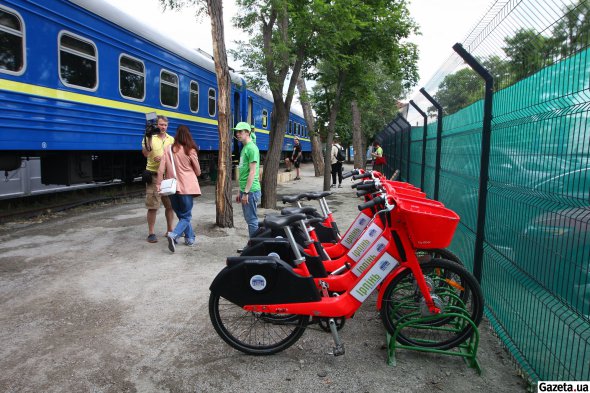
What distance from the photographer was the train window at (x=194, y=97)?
12273mm

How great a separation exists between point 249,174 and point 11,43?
3.93m

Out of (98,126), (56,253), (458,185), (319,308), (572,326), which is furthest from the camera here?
(98,126)

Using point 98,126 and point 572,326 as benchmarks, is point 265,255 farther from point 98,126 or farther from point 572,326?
Result: point 98,126

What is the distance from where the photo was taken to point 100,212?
8.88 metres

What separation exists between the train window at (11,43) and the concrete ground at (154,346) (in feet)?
8.79

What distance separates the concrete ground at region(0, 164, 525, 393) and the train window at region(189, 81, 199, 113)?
732 cm

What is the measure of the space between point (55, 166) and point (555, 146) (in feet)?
27.8

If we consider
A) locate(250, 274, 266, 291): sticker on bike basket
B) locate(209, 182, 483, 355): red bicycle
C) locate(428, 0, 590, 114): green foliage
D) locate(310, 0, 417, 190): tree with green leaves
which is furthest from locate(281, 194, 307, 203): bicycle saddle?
locate(310, 0, 417, 190): tree with green leaves

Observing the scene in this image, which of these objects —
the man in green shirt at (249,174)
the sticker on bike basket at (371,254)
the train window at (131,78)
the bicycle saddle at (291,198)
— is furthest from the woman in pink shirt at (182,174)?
the train window at (131,78)

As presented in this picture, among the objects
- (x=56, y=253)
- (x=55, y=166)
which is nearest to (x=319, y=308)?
(x=56, y=253)

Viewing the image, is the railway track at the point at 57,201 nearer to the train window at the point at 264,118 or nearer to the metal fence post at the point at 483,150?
the metal fence post at the point at 483,150

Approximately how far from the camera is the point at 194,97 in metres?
12.5

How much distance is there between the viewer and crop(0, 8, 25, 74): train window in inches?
250

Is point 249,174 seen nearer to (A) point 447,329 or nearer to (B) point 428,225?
(B) point 428,225
